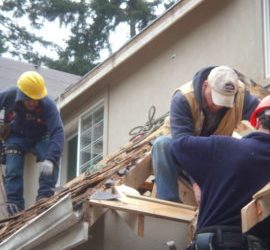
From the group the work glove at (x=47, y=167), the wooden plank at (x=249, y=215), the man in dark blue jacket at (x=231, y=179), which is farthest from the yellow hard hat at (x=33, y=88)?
the wooden plank at (x=249, y=215)

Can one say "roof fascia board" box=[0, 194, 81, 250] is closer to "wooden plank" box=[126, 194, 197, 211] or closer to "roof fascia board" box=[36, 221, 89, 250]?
"roof fascia board" box=[36, 221, 89, 250]

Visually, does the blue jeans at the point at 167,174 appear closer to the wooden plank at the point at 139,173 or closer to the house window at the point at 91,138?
the wooden plank at the point at 139,173

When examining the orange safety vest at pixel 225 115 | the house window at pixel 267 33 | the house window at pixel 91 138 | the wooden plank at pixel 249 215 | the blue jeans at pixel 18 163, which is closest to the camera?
the wooden plank at pixel 249 215

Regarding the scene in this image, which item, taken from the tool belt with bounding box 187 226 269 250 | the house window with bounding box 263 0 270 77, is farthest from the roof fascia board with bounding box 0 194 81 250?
the house window with bounding box 263 0 270 77

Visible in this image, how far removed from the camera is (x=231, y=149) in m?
3.55

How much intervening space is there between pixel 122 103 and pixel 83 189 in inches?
181

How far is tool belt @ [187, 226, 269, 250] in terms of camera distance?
344cm

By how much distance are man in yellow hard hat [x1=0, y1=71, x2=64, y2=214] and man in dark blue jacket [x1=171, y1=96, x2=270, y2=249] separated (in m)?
3.67

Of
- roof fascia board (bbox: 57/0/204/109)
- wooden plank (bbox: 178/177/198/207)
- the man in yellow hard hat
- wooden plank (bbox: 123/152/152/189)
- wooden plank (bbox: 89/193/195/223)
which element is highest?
roof fascia board (bbox: 57/0/204/109)

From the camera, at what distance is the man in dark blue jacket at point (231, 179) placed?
137 inches

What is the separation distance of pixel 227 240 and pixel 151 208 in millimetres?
859

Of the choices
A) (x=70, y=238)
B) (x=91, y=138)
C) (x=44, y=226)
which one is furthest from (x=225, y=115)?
(x=91, y=138)

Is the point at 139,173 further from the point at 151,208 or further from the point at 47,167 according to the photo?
the point at 47,167

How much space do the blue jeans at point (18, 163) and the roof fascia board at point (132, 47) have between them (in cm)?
204
